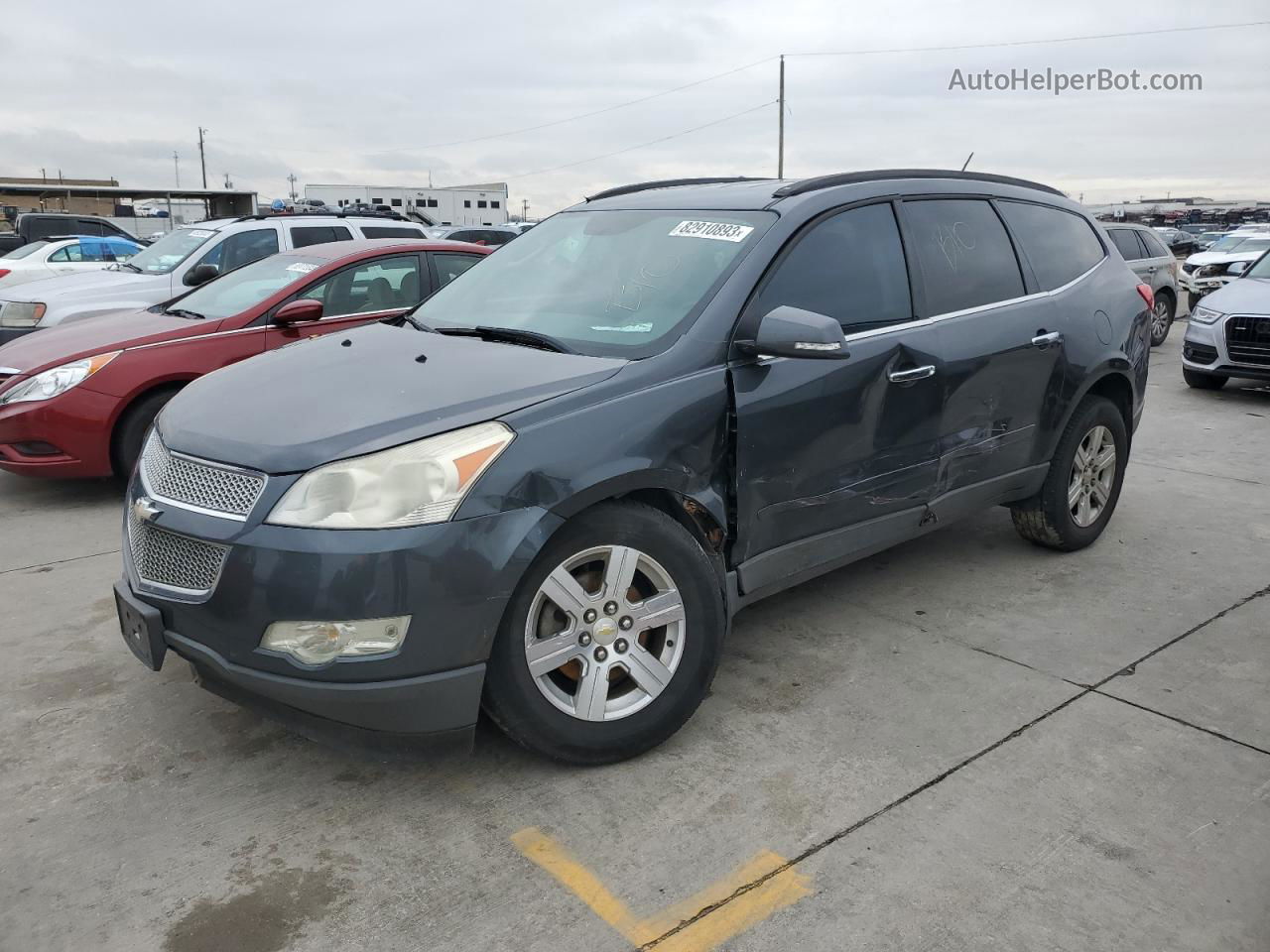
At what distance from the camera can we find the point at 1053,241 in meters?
4.78

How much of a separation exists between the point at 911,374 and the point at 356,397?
6.65 ft

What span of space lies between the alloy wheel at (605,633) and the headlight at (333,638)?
382 millimetres

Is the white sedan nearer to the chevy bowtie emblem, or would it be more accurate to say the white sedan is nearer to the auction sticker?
the chevy bowtie emblem

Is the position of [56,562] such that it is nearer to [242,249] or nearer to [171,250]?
[242,249]

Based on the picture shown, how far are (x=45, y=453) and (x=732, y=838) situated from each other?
16.1 ft

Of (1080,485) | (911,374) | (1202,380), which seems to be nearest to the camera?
(911,374)

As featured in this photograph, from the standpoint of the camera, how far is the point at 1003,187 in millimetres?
4617

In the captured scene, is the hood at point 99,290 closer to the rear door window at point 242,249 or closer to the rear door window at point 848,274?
the rear door window at point 242,249

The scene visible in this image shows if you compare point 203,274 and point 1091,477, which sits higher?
point 203,274

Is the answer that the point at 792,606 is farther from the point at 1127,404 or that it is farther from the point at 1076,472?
the point at 1127,404

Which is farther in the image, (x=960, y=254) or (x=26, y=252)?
(x=26, y=252)

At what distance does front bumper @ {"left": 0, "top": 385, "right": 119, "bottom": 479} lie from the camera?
5.73m

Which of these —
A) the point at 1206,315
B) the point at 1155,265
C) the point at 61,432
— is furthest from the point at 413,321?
the point at 1155,265

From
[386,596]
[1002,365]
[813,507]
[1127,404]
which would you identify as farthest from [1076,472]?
[386,596]
